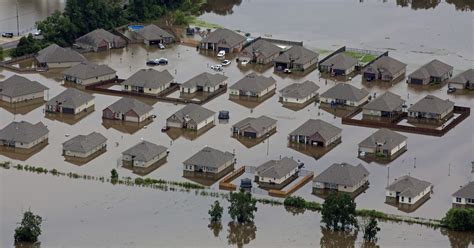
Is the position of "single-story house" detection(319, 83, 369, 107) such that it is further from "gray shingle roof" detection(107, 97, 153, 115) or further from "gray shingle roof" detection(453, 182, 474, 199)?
"gray shingle roof" detection(453, 182, 474, 199)

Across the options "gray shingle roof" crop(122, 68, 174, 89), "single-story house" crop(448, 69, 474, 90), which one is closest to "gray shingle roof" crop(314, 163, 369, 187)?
"gray shingle roof" crop(122, 68, 174, 89)

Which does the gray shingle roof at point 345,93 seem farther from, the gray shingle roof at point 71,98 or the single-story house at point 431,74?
the gray shingle roof at point 71,98


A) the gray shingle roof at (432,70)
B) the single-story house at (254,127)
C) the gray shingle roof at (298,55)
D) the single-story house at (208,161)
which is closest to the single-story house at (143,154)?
the single-story house at (208,161)

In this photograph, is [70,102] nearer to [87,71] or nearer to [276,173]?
[87,71]

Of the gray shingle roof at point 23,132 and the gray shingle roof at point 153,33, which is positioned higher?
the gray shingle roof at point 23,132

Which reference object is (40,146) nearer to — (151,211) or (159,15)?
(151,211)
